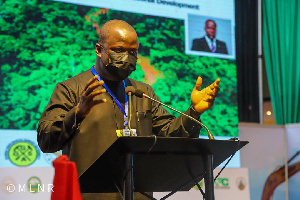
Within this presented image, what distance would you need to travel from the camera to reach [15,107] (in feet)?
15.4

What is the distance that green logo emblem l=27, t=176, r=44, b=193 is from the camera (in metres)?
4.46

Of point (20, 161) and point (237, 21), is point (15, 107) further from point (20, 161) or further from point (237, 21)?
point (237, 21)

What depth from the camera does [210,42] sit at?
5.90 m

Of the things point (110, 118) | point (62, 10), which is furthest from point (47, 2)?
point (110, 118)

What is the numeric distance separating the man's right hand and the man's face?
0.48m

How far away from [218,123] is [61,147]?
11.1ft

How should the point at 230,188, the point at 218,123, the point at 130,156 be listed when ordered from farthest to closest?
the point at 218,123 < the point at 230,188 < the point at 130,156

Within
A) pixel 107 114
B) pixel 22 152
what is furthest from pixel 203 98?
pixel 22 152

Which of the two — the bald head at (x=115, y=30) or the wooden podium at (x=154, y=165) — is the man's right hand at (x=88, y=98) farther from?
the bald head at (x=115, y=30)

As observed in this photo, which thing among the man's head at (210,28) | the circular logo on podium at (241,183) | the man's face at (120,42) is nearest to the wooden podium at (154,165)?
the man's face at (120,42)

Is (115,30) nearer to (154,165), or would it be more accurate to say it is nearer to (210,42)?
(154,165)

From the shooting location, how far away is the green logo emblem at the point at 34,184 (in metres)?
4.46

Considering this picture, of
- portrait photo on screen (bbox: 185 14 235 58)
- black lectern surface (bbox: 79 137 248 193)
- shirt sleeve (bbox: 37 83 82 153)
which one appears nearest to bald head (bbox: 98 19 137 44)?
shirt sleeve (bbox: 37 83 82 153)

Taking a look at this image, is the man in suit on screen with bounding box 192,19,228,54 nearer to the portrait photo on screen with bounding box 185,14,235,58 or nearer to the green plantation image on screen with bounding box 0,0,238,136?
the portrait photo on screen with bounding box 185,14,235,58
